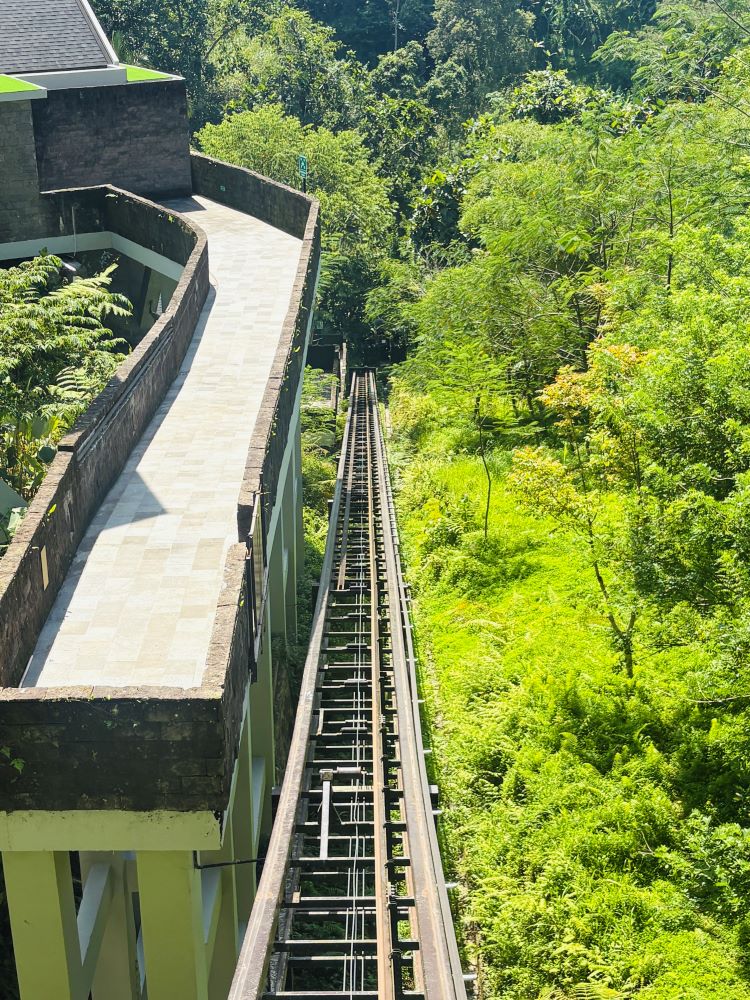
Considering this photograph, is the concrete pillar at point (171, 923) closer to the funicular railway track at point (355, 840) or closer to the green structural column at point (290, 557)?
the funicular railway track at point (355, 840)

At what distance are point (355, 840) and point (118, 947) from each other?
3.69 meters

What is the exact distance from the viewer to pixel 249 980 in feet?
29.0

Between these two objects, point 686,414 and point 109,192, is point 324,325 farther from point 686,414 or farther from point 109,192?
point 686,414

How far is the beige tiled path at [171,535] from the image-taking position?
9.84 meters

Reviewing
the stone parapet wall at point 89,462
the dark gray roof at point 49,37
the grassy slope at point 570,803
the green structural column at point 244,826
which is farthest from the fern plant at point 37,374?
the dark gray roof at point 49,37

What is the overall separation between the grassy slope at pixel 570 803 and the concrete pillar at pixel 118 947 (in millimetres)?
3857

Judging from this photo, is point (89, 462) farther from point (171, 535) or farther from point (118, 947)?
point (118, 947)

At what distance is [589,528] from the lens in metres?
16.5

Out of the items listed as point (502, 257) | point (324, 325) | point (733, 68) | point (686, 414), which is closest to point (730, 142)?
point (502, 257)

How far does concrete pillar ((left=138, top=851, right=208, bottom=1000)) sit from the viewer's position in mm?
9055

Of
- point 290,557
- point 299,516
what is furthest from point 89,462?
point 299,516

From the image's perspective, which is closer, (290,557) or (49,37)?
(290,557)

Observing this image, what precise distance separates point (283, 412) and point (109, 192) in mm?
11768

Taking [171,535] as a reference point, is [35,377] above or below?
above
